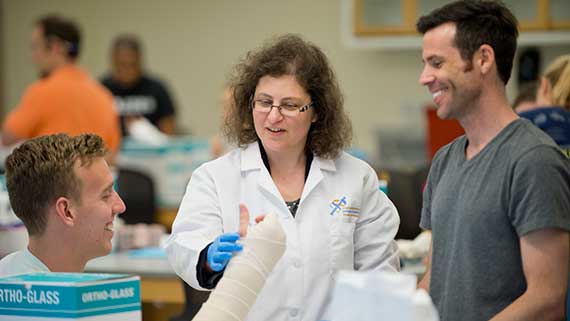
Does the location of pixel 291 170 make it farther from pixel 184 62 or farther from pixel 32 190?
pixel 184 62

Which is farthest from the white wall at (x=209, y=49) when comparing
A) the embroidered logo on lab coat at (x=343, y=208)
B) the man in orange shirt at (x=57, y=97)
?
the embroidered logo on lab coat at (x=343, y=208)

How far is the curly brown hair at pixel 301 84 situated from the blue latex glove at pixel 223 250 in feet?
1.69

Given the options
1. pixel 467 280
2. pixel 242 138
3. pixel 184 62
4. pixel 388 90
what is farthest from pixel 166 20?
pixel 467 280

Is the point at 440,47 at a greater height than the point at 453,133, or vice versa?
the point at 440,47

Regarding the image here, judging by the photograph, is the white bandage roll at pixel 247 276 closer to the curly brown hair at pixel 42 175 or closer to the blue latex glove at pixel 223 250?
the blue latex glove at pixel 223 250

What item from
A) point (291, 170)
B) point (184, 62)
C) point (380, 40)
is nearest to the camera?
point (291, 170)

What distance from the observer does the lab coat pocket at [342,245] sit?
249 centimetres

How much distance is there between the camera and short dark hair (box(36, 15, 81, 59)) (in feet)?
17.1

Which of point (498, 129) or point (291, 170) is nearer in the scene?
point (498, 129)

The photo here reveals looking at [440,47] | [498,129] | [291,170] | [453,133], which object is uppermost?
[440,47]

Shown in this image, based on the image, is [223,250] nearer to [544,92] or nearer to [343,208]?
[343,208]

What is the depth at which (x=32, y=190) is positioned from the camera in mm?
2270

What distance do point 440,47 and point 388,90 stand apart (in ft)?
18.8

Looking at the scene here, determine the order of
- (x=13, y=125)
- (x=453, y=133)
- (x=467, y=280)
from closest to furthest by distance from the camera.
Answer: (x=467, y=280) → (x=13, y=125) → (x=453, y=133)
